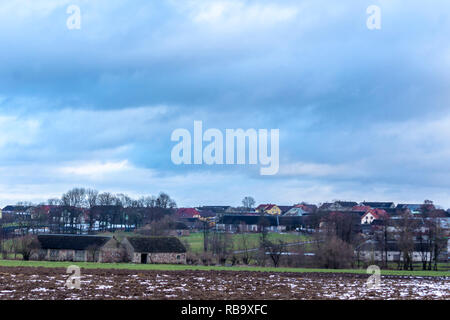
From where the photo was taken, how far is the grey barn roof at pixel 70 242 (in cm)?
7425

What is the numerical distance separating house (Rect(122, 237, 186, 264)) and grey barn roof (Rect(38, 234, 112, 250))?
147 inches

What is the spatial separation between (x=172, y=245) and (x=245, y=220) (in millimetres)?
71684

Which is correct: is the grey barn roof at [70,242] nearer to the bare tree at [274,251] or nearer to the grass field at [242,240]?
the grass field at [242,240]

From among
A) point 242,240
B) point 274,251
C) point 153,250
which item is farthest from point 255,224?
point 153,250

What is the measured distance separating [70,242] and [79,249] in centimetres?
246

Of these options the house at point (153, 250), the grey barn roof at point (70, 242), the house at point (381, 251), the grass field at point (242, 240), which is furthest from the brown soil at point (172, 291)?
the grass field at point (242, 240)

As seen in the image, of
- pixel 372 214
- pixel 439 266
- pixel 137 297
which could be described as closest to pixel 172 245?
pixel 439 266

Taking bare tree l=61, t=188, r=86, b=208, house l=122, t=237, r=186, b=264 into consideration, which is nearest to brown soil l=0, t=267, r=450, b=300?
house l=122, t=237, r=186, b=264

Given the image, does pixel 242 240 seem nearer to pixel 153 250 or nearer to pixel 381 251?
pixel 381 251

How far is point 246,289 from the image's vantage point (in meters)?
32.0

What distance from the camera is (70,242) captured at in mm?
75375

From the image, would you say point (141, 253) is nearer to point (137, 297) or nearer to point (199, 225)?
point (137, 297)

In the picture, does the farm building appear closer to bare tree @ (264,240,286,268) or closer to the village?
the village

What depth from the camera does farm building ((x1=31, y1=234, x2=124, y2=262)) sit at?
7269 cm
